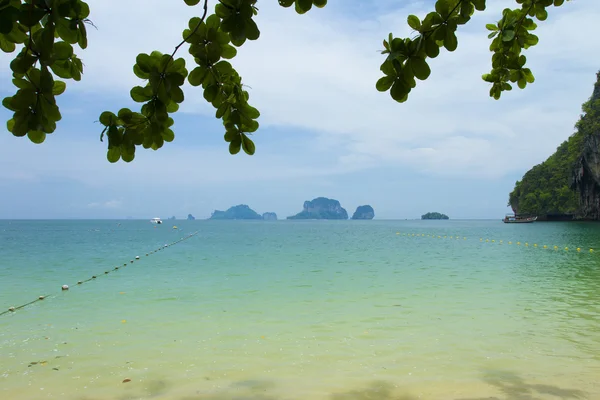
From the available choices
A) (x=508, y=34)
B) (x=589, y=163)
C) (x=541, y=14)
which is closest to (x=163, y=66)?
(x=508, y=34)

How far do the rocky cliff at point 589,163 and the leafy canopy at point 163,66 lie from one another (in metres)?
68.2

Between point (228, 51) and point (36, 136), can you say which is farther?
point (228, 51)

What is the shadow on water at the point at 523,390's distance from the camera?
4703mm

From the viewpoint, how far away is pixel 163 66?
1876 millimetres

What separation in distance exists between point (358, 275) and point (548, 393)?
1140cm

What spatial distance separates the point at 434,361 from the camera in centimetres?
607

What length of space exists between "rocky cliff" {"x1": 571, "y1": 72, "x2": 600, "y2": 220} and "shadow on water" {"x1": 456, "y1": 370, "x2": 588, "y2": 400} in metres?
64.8

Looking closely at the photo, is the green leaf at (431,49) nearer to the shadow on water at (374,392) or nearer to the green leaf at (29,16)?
the green leaf at (29,16)

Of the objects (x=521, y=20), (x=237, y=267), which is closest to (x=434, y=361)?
(x=521, y=20)

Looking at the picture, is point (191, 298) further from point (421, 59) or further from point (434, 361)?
point (421, 59)

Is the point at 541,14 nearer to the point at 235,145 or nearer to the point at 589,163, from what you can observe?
the point at 235,145

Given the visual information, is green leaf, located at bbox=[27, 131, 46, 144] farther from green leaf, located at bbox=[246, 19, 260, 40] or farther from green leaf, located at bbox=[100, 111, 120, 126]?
green leaf, located at bbox=[246, 19, 260, 40]

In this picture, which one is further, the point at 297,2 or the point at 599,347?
the point at 599,347

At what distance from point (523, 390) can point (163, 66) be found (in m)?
5.13
